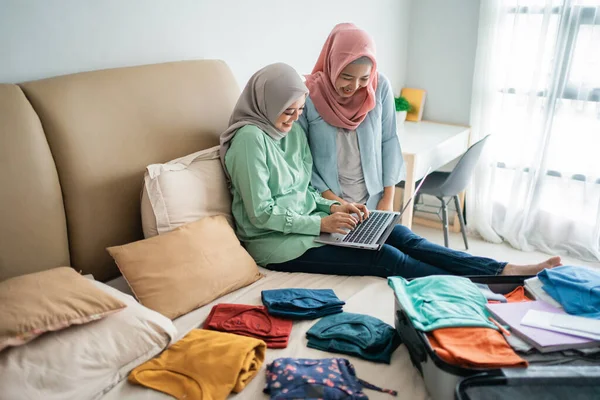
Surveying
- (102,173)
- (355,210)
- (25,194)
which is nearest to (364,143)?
(355,210)

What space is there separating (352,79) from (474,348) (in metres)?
1.23

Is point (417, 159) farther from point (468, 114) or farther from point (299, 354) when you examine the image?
point (299, 354)

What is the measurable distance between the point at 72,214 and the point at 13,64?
0.47m

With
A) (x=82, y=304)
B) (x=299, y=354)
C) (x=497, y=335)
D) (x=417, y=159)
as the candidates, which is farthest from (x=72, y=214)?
(x=417, y=159)

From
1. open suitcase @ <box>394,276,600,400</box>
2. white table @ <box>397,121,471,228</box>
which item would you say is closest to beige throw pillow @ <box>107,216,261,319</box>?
open suitcase @ <box>394,276,600,400</box>

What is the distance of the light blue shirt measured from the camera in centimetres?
234

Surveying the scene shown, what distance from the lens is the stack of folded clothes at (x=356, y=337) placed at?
1475mm

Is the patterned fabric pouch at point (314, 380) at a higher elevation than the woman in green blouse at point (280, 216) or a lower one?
lower

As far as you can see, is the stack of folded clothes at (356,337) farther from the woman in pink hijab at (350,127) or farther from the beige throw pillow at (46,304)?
the woman in pink hijab at (350,127)

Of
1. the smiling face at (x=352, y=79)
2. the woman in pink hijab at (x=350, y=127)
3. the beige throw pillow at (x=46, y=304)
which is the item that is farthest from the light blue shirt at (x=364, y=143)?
the beige throw pillow at (x=46, y=304)

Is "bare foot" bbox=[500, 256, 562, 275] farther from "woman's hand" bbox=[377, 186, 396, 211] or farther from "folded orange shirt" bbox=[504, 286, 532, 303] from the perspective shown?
"woman's hand" bbox=[377, 186, 396, 211]

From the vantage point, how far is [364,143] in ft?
7.77

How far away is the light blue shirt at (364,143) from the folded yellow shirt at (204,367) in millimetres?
1036

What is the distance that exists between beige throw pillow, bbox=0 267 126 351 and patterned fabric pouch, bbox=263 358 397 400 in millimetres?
432
